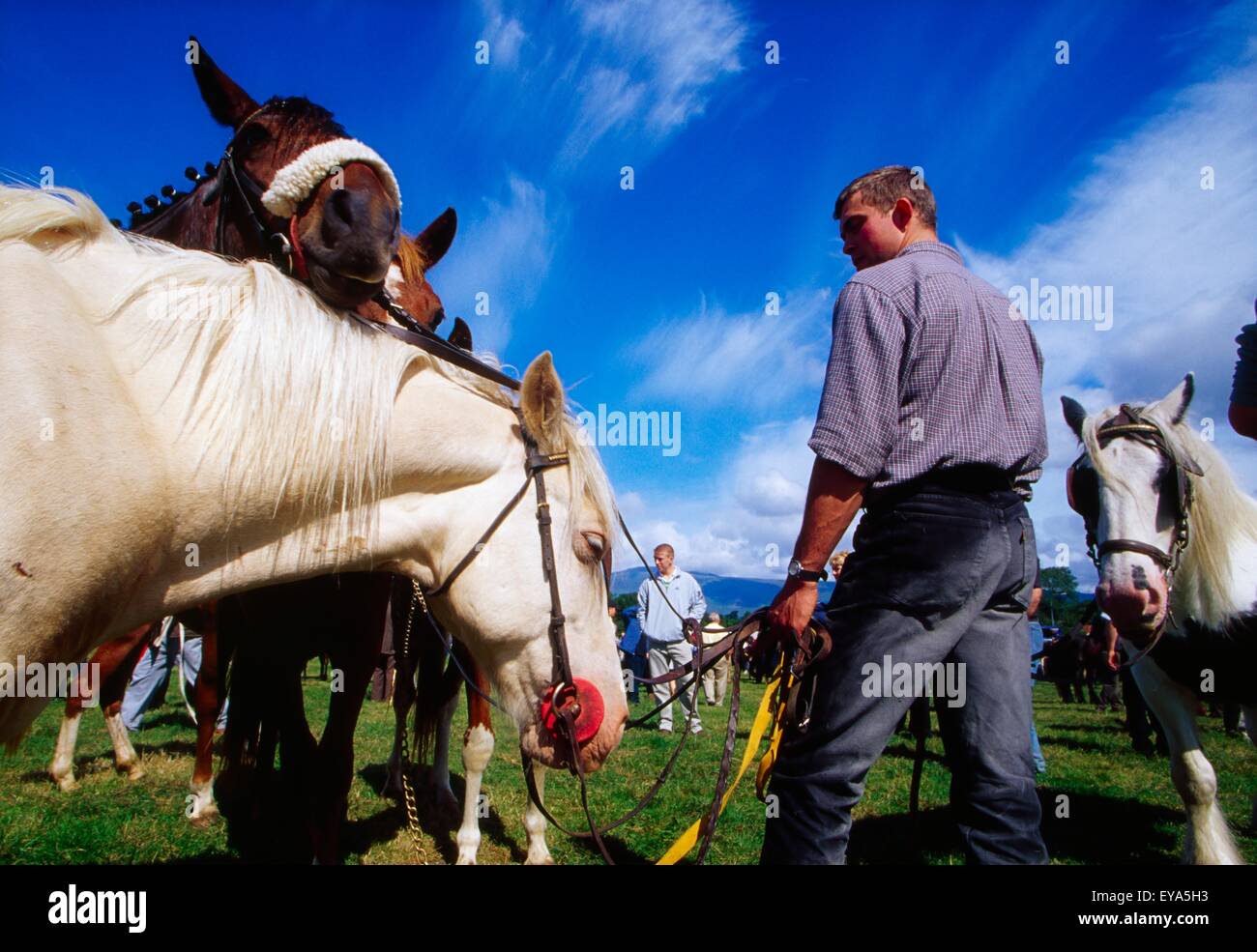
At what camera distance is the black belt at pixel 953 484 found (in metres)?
2.04

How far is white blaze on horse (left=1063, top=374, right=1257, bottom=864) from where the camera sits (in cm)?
345

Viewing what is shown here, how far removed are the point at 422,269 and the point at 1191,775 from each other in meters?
5.37

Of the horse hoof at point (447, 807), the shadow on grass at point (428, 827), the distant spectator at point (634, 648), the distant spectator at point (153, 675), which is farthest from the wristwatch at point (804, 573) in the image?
the distant spectator at point (634, 648)

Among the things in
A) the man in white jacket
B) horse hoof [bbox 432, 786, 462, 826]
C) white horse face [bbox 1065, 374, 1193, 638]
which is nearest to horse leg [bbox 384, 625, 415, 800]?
horse hoof [bbox 432, 786, 462, 826]

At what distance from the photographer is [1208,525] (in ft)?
12.6

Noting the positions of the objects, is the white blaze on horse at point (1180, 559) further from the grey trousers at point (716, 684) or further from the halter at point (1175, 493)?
the grey trousers at point (716, 684)

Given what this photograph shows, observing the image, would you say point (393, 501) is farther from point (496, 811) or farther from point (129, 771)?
point (129, 771)

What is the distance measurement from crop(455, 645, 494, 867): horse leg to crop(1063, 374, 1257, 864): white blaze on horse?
12.1 ft

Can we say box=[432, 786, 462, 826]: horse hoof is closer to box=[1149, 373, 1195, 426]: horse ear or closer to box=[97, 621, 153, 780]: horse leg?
box=[97, 621, 153, 780]: horse leg

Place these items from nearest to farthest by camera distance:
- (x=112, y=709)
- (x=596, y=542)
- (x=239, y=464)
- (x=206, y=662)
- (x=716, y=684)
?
(x=239, y=464) → (x=596, y=542) → (x=206, y=662) → (x=112, y=709) → (x=716, y=684)

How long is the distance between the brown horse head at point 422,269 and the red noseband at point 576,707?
175 centimetres

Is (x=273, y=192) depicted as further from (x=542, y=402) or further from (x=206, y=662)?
(x=206, y=662)

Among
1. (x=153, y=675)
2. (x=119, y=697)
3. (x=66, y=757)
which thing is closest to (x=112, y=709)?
(x=119, y=697)
